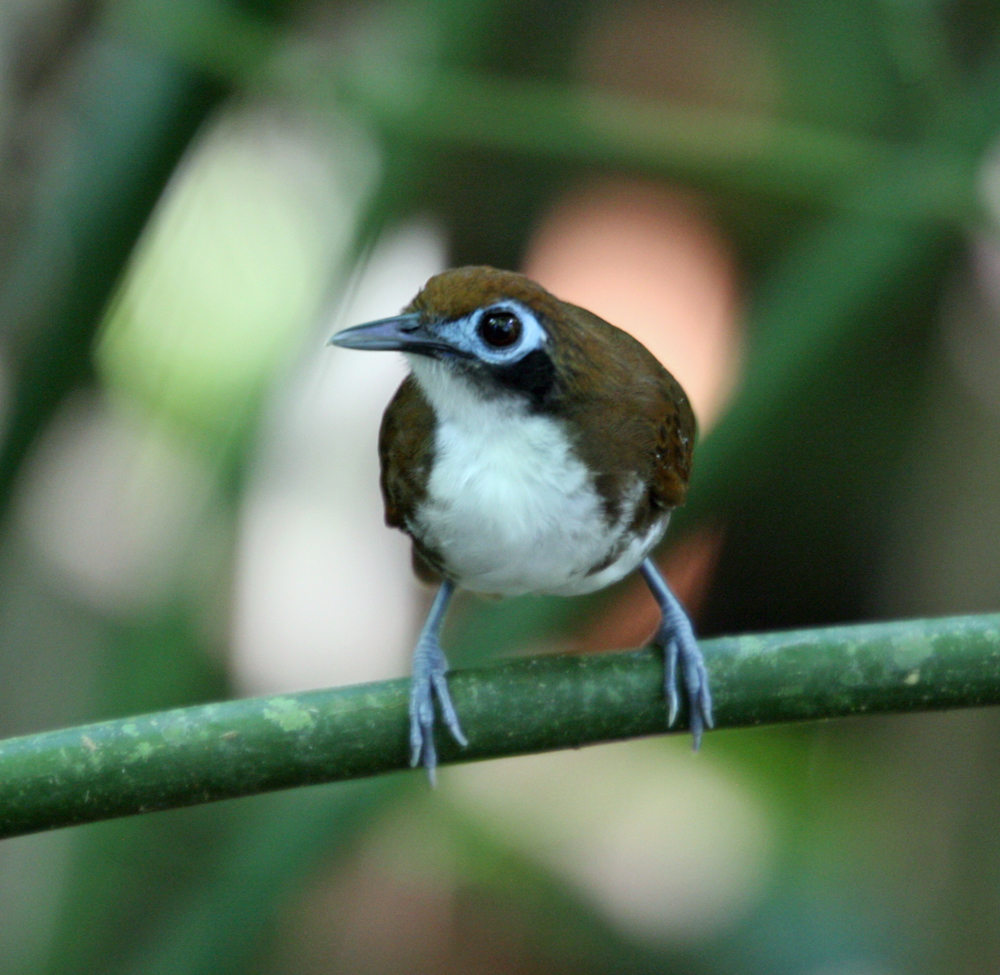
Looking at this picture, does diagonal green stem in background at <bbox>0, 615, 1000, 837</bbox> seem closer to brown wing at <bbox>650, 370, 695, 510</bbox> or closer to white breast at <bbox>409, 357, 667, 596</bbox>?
white breast at <bbox>409, 357, 667, 596</bbox>

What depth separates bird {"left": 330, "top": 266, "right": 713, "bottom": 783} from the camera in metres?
2.23

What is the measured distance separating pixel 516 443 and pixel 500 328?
0.19 m

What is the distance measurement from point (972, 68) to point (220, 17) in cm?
240

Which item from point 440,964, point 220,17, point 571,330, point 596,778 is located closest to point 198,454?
point 220,17

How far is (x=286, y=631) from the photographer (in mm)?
4602

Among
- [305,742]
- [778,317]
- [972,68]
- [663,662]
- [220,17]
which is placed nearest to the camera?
[305,742]

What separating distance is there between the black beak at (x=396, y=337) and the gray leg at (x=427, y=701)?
0.54m

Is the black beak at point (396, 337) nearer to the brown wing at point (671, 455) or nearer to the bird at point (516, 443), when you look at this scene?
the bird at point (516, 443)

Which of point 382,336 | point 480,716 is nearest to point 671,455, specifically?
point 382,336

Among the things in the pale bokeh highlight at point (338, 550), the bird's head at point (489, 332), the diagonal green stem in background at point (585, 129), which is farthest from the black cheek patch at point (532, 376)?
the pale bokeh highlight at point (338, 550)

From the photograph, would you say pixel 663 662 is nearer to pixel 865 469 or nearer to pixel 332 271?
pixel 332 271

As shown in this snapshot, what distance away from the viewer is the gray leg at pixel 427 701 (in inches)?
75.9

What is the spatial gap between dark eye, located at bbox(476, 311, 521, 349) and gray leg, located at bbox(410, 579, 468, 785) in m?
0.55

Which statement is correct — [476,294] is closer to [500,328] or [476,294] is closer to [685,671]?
[500,328]
